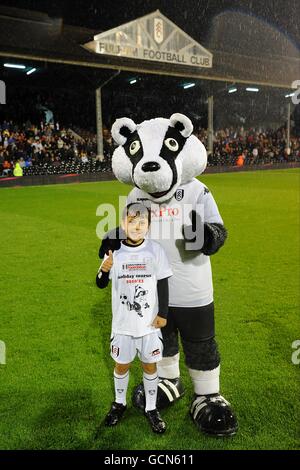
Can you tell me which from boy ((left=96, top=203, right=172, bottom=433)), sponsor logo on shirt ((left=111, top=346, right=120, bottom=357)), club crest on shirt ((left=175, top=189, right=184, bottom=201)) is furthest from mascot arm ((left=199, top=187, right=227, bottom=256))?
sponsor logo on shirt ((left=111, top=346, right=120, bottom=357))

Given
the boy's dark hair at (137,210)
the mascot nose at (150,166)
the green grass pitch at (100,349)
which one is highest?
the mascot nose at (150,166)

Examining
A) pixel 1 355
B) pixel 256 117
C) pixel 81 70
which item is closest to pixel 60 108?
pixel 81 70

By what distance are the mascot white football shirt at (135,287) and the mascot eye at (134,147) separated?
1.63ft

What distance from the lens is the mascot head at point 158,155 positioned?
2.23 meters

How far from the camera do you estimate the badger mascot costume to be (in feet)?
7.59

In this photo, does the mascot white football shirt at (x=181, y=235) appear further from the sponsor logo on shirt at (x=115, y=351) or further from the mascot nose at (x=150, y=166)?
the sponsor logo on shirt at (x=115, y=351)

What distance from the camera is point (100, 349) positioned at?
11.2ft

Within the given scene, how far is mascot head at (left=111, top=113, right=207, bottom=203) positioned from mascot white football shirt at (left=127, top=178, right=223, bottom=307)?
3.4 inches

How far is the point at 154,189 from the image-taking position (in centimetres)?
224

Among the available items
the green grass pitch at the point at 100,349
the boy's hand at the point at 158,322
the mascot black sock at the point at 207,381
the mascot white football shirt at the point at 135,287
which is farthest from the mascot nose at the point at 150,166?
the green grass pitch at the point at 100,349

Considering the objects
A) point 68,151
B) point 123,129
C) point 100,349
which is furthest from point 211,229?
point 68,151

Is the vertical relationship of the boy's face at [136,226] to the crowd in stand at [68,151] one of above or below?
below

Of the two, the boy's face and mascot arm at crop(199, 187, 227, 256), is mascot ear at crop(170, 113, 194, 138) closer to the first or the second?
mascot arm at crop(199, 187, 227, 256)
